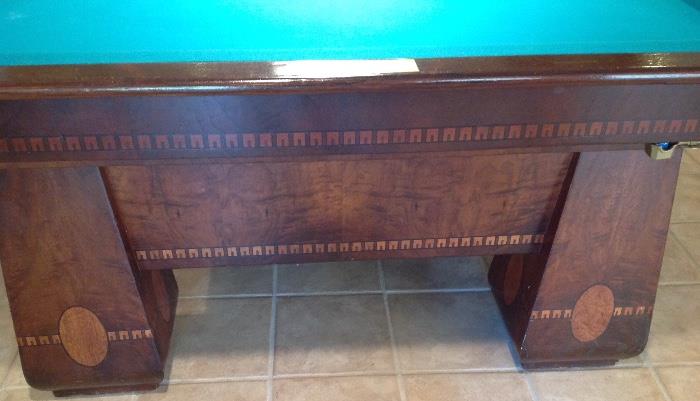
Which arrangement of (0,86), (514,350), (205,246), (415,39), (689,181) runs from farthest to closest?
1. (689,181)
2. (514,350)
3. (205,246)
4. (415,39)
5. (0,86)

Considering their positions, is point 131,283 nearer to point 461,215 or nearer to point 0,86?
point 0,86

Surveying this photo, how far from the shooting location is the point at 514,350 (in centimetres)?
170

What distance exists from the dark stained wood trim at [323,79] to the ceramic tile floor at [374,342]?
822mm

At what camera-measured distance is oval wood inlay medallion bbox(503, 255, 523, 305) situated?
1.66 m

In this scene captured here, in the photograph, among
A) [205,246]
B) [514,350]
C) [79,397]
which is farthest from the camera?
[514,350]

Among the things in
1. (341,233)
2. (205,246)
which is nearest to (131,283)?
(205,246)

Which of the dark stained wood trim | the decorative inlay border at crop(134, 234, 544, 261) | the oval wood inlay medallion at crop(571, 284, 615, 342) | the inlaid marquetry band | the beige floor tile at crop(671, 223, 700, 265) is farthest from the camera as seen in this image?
the beige floor tile at crop(671, 223, 700, 265)

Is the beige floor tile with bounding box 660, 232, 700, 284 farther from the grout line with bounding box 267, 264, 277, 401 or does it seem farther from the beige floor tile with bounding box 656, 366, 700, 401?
the grout line with bounding box 267, 264, 277, 401

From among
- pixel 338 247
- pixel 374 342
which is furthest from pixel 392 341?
pixel 338 247

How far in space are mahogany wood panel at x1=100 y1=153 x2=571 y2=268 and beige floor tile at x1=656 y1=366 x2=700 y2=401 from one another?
1.79ft

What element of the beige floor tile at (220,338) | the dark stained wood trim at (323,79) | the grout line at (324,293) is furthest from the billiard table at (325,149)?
the grout line at (324,293)

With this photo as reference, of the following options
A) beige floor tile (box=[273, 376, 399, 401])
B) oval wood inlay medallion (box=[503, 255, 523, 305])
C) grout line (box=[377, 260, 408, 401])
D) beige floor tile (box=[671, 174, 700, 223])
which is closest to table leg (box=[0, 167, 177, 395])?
beige floor tile (box=[273, 376, 399, 401])

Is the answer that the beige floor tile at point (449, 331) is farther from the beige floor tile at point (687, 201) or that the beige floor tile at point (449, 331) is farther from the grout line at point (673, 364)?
the beige floor tile at point (687, 201)

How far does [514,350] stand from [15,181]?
4.17ft
